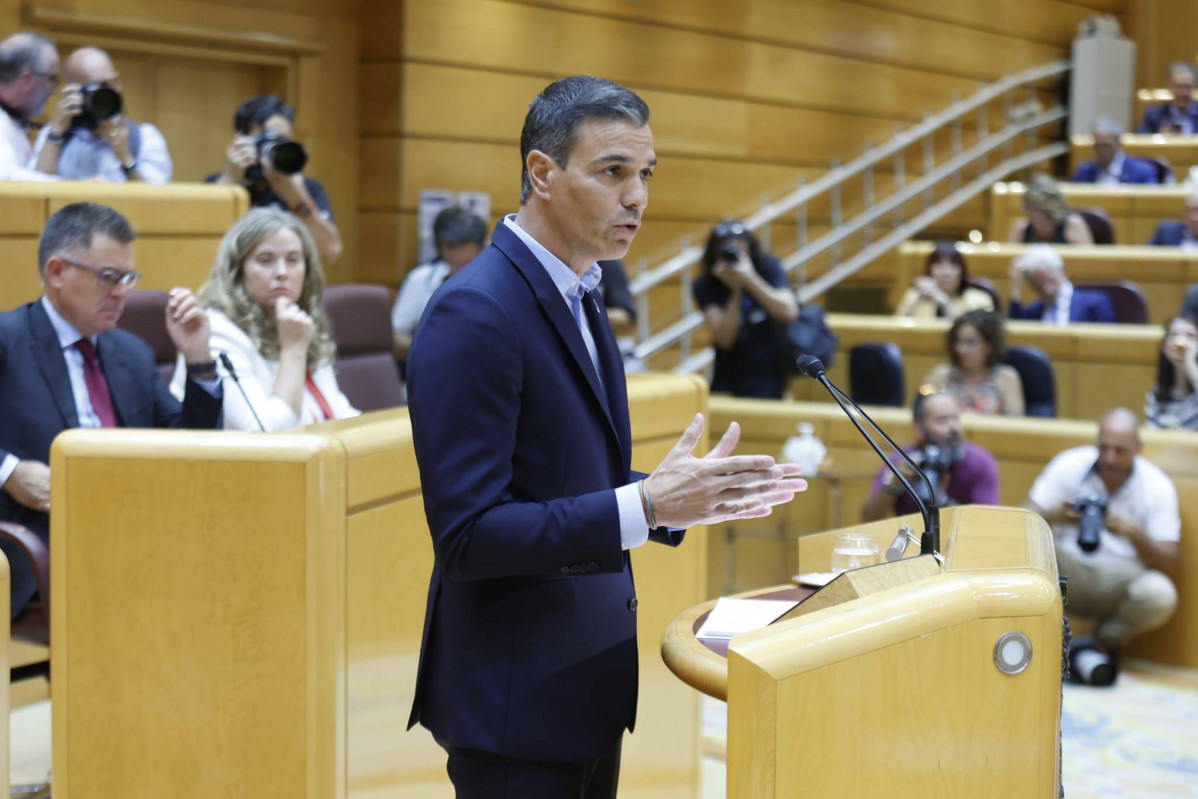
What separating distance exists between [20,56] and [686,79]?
4702 millimetres

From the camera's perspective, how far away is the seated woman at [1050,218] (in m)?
6.96

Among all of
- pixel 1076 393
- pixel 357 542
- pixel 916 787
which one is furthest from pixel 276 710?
pixel 1076 393

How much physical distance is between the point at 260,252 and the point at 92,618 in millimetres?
1163

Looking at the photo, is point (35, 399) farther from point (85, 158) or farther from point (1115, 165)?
point (1115, 165)

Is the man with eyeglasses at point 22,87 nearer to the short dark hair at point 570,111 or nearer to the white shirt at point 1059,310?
the short dark hair at point 570,111

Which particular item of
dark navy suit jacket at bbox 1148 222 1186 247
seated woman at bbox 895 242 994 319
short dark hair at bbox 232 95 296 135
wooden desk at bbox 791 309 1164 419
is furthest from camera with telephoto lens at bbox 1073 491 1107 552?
dark navy suit jacket at bbox 1148 222 1186 247

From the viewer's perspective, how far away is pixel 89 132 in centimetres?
394

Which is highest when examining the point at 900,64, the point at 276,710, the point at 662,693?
the point at 900,64

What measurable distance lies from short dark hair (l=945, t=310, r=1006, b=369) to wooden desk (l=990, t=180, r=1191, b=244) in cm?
325

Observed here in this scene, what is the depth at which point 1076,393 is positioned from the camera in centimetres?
582

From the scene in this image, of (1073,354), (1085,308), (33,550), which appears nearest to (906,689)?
(33,550)

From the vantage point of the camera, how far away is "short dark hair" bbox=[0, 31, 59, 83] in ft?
12.2

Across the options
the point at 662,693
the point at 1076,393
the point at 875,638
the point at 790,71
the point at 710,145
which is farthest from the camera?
the point at 790,71

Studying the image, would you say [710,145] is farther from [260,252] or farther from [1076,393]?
[260,252]
